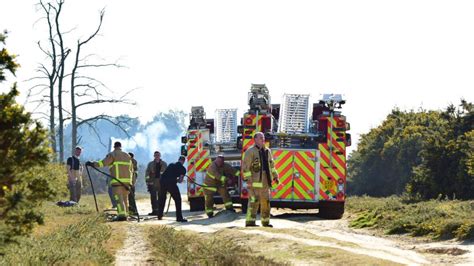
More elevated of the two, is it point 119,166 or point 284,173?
point 119,166

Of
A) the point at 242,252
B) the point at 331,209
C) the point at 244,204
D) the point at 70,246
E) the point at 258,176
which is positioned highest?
the point at 258,176

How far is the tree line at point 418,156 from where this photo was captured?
101ft

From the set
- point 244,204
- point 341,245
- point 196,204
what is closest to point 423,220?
point 341,245

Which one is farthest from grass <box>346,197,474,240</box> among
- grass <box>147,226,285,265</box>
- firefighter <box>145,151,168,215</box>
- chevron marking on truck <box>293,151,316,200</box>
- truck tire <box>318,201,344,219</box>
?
firefighter <box>145,151,168,215</box>

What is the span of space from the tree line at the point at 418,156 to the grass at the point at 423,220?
1.59 m

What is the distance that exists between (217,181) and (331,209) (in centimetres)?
307

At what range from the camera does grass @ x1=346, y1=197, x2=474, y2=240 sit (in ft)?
57.6

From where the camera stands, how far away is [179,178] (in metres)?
24.1

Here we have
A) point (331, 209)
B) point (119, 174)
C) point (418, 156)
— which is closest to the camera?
point (119, 174)

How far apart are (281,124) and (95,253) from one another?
13548 millimetres

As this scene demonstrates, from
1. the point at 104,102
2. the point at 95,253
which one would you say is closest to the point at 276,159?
the point at 95,253

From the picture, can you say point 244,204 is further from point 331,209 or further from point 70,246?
point 70,246

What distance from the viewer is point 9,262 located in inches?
453

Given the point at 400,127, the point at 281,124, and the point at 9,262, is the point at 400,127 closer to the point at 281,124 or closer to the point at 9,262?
the point at 281,124
